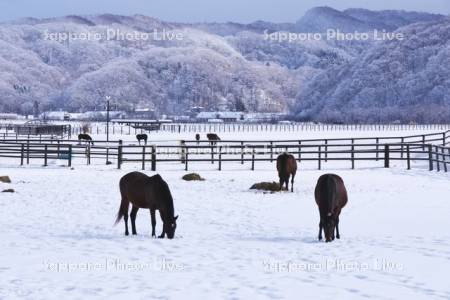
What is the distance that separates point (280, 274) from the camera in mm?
8297

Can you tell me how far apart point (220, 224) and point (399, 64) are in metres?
161

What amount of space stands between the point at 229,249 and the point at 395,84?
160 metres

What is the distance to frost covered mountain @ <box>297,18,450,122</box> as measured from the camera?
146 meters

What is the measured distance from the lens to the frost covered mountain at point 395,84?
146 m

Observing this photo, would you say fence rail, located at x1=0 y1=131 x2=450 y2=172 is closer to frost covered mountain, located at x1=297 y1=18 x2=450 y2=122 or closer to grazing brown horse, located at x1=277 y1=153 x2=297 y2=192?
grazing brown horse, located at x1=277 y1=153 x2=297 y2=192

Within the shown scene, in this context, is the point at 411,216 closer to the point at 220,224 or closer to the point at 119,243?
the point at 220,224

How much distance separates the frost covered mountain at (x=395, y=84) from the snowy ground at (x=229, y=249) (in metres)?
124

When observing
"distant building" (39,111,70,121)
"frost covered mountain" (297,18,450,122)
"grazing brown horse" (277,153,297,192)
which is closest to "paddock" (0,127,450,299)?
"grazing brown horse" (277,153,297,192)

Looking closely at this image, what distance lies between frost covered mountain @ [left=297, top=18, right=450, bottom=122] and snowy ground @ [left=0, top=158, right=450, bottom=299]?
123721mm

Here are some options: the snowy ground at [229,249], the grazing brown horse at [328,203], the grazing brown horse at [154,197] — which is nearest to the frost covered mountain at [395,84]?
the snowy ground at [229,249]

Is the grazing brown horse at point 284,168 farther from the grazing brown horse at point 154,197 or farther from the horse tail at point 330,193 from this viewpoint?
the grazing brown horse at point 154,197

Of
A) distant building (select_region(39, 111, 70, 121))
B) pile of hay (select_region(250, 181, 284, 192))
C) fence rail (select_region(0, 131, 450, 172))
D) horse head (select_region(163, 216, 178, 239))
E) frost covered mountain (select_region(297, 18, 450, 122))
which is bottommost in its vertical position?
horse head (select_region(163, 216, 178, 239))

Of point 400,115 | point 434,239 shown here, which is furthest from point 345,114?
point 434,239

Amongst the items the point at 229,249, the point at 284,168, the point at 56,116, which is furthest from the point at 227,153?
the point at 56,116
